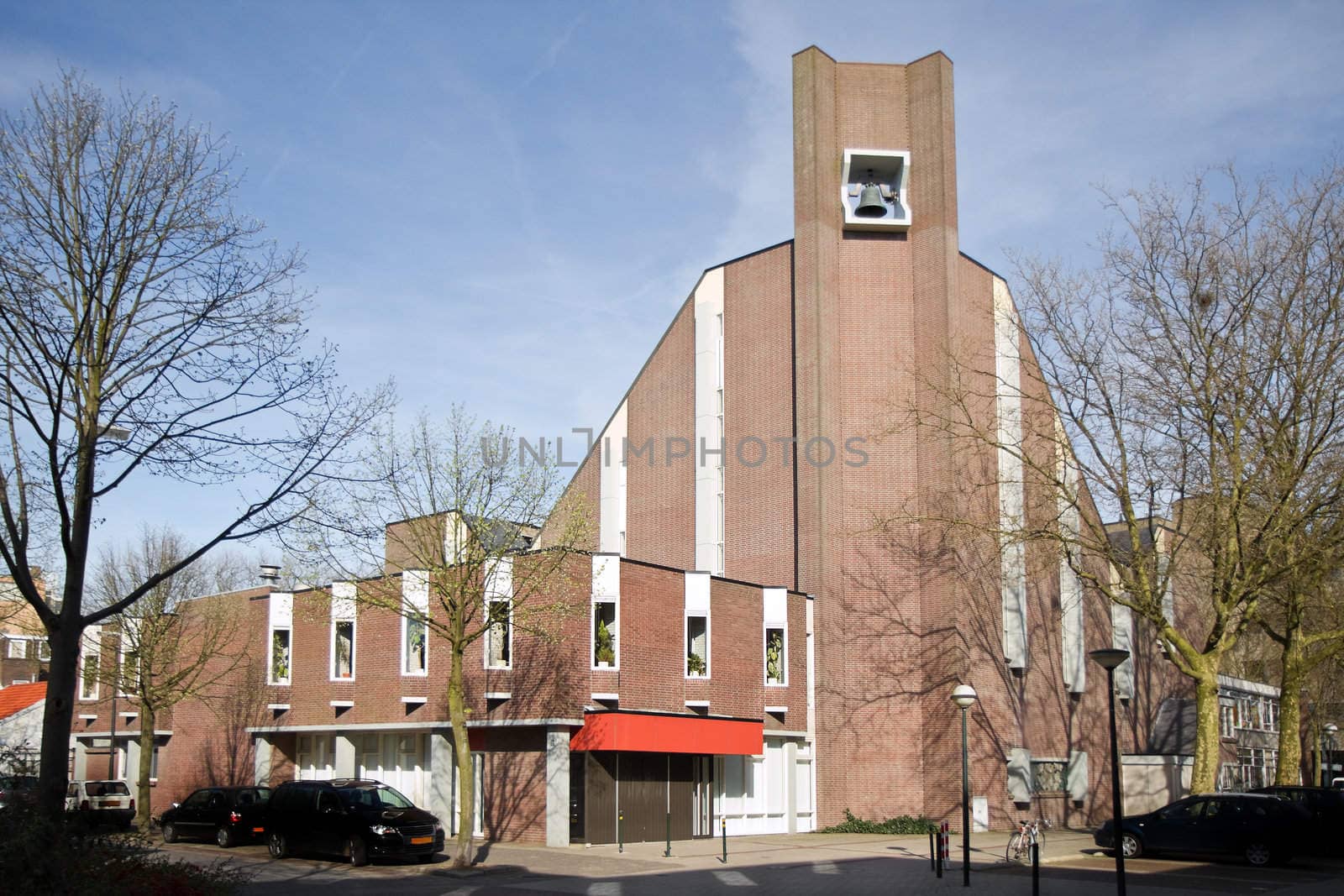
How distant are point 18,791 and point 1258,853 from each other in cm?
2411

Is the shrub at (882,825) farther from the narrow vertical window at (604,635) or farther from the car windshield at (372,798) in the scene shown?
the car windshield at (372,798)

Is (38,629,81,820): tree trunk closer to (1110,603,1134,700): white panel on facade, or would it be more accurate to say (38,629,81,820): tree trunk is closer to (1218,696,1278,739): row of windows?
(1110,603,1134,700): white panel on facade

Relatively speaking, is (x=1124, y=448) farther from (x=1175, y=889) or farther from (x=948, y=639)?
(x=1175, y=889)

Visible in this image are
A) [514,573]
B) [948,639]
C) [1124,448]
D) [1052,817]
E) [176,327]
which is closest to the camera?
[176,327]

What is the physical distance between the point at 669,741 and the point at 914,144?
21.2 metres

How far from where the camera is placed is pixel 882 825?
33.8 meters

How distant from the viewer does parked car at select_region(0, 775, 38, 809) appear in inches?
487

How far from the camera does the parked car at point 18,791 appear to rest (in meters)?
12.4

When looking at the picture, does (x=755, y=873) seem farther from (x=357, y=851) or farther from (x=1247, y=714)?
(x=1247, y=714)

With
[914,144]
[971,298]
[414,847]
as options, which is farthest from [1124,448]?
[414,847]

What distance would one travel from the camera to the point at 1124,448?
1147 inches

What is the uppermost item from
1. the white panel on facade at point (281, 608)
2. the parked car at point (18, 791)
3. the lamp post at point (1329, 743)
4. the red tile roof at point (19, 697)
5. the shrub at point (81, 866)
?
the white panel on facade at point (281, 608)

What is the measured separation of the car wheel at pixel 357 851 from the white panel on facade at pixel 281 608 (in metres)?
13.2

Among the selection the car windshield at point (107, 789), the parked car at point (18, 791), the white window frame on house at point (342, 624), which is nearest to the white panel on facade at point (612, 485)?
the white window frame on house at point (342, 624)
